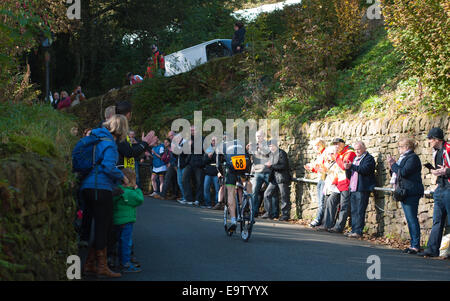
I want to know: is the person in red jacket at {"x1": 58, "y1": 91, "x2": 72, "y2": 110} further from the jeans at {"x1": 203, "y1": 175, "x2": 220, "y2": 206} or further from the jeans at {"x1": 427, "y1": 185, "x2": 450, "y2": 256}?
the jeans at {"x1": 427, "y1": 185, "x2": 450, "y2": 256}

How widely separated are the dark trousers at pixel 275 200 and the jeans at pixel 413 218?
17.7 ft

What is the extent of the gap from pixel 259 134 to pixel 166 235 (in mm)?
5148

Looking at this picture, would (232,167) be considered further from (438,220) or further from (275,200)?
(275,200)

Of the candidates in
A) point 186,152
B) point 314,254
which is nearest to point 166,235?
point 314,254

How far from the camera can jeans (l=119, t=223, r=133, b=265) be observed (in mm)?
8602

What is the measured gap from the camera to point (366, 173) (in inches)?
517

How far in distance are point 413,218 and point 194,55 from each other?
1939 cm

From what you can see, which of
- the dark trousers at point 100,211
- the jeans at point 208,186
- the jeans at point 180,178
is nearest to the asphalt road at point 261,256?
the dark trousers at point 100,211

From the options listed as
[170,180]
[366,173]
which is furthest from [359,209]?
[170,180]

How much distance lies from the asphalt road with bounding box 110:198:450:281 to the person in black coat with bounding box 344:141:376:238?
0.46 metres

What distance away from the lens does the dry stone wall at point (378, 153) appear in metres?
11.9

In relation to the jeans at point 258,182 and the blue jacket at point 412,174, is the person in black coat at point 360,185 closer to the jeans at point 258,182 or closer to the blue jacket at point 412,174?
the blue jacket at point 412,174

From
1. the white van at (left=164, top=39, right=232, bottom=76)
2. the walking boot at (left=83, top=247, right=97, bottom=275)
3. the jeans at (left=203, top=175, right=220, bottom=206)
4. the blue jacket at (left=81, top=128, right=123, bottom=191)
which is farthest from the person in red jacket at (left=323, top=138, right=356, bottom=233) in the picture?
the white van at (left=164, top=39, right=232, bottom=76)

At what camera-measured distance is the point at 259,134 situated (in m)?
16.4
